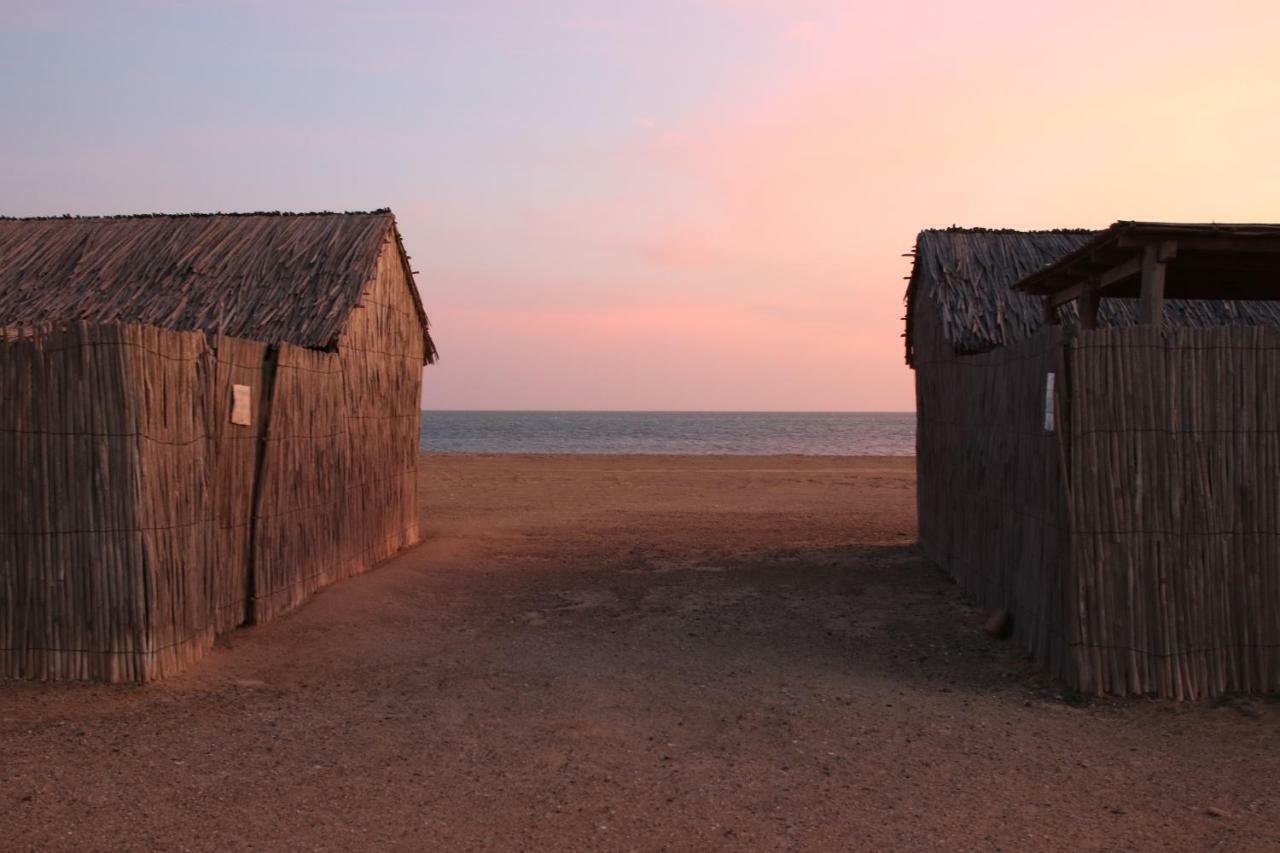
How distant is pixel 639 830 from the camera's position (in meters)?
4.63

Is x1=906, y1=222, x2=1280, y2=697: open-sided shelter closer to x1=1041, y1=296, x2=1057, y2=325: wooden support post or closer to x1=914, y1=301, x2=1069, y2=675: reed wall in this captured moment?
x1=914, y1=301, x2=1069, y2=675: reed wall

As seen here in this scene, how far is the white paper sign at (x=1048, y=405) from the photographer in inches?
274

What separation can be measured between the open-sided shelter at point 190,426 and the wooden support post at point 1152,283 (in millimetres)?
6472

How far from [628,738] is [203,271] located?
8.23m

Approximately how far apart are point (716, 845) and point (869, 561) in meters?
7.49

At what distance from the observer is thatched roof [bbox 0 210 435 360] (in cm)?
1082

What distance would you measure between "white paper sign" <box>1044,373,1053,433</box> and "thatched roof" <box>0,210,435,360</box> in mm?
6541

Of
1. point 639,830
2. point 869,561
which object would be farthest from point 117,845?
point 869,561

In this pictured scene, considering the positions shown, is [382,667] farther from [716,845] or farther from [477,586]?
[716,845]

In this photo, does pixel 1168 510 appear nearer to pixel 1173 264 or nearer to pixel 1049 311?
pixel 1173 264

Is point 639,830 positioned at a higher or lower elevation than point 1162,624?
lower

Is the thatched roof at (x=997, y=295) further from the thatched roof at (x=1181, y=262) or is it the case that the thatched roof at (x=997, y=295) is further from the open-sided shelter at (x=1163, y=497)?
the open-sided shelter at (x=1163, y=497)

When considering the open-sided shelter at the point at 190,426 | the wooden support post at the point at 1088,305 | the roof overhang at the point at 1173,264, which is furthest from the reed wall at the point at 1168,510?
the open-sided shelter at the point at 190,426

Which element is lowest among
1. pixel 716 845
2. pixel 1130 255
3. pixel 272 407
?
pixel 716 845
